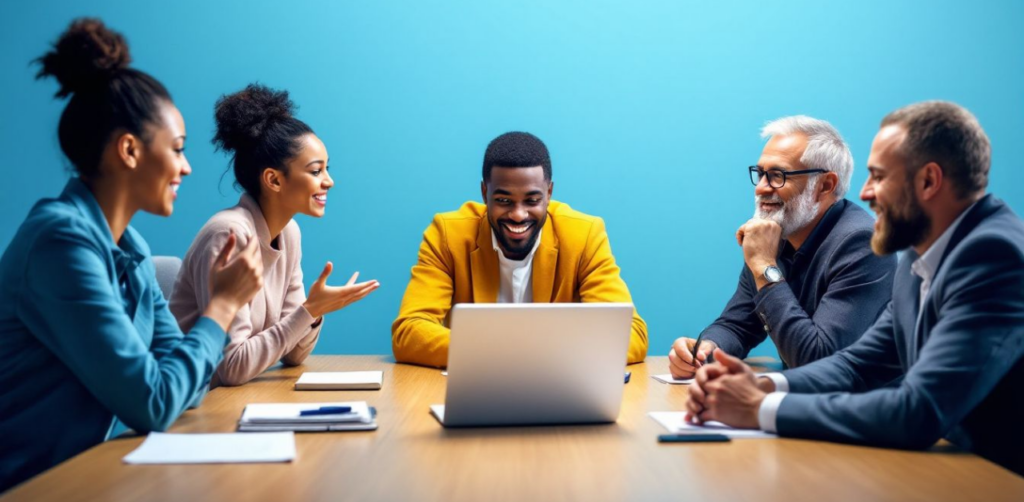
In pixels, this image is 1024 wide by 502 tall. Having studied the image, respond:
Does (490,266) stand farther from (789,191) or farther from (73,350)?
(73,350)

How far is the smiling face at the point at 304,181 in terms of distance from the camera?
8.55 ft

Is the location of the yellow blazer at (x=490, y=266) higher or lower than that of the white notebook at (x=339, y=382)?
higher

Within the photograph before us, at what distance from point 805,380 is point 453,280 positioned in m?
1.37

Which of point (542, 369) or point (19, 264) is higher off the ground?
point (19, 264)

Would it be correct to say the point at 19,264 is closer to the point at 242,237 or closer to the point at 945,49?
the point at 242,237

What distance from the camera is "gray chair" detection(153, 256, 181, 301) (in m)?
2.69

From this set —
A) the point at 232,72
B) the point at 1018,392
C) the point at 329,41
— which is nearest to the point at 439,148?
the point at 329,41

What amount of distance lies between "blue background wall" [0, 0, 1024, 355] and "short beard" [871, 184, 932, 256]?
7.20 ft

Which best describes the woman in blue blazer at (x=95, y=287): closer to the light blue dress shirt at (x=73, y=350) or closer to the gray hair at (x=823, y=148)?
the light blue dress shirt at (x=73, y=350)

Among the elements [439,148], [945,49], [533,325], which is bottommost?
[533,325]

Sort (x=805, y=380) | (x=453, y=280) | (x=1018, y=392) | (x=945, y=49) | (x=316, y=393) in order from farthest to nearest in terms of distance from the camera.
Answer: (x=945, y=49) < (x=453, y=280) < (x=316, y=393) < (x=805, y=380) < (x=1018, y=392)

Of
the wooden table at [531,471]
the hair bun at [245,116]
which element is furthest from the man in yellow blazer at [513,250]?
the wooden table at [531,471]

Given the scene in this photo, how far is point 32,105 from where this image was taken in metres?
3.89

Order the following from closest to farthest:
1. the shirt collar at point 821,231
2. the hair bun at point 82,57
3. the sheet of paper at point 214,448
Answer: the sheet of paper at point 214,448, the hair bun at point 82,57, the shirt collar at point 821,231
